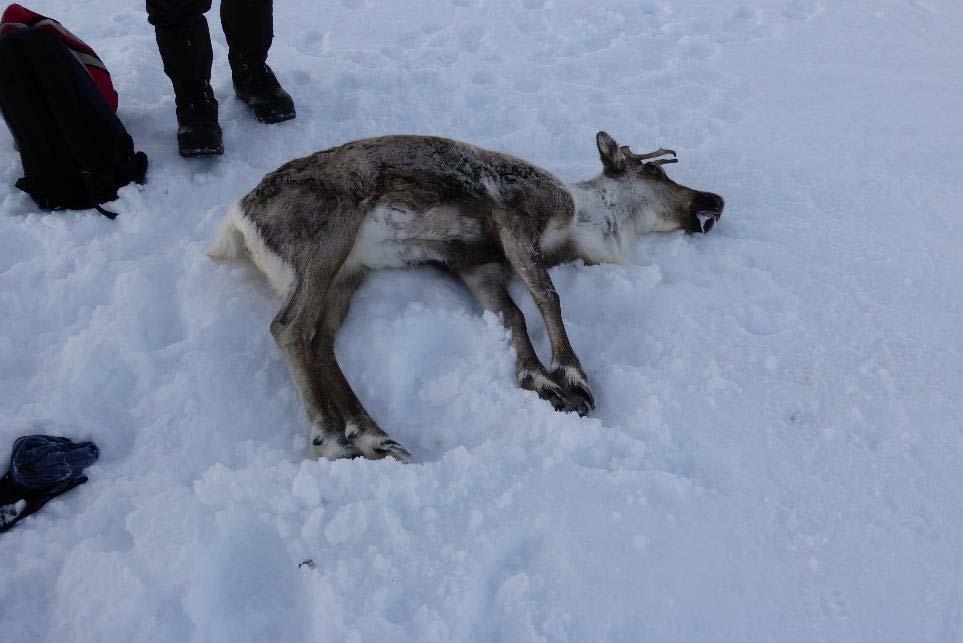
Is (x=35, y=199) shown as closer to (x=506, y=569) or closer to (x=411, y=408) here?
(x=411, y=408)

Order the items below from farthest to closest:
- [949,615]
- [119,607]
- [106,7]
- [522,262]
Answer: [106,7]
[522,262]
[949,615]
[119,607]

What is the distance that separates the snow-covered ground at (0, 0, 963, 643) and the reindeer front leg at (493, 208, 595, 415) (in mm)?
98

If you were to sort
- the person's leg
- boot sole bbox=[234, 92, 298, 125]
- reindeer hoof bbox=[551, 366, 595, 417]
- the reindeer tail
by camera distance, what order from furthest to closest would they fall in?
boot sole bbox=[234, 92, 298, 125]
the person's leg
the reindeer tail
reindeer hoof bbox=[551, 366, 595, 417]

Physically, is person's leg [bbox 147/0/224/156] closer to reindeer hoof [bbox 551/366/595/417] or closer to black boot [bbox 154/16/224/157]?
black boot [bbox 154/16/224/157]

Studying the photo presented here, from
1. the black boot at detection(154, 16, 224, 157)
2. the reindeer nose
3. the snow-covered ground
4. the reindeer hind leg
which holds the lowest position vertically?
the reindeer hind leg

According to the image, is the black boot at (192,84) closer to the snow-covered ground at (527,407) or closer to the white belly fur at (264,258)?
the snow-covered ground at (527,407)

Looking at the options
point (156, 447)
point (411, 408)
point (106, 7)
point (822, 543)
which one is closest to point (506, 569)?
point (411, 408)

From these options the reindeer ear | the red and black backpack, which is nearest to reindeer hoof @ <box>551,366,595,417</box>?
the reindeer ear

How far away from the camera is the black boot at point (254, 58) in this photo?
4035mm

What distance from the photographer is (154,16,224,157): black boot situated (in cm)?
377

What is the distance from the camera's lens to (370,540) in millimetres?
2041

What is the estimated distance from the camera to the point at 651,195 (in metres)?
3.93

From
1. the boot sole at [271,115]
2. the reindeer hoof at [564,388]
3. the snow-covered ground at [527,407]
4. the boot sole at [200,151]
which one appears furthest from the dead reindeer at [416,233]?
the boot sole at [271,115]

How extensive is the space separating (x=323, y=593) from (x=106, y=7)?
203 inches
